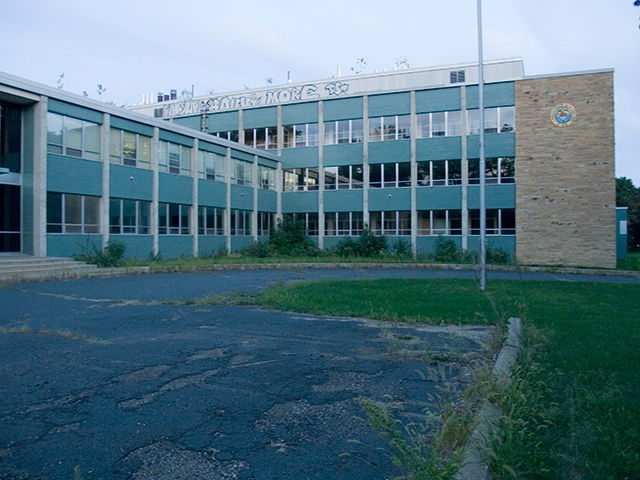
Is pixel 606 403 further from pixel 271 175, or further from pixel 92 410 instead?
pixel 271 175

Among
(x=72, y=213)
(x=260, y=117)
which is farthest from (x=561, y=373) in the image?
(x=260, y=117)

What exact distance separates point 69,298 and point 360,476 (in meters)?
11.1

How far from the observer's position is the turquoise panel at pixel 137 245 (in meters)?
22.7

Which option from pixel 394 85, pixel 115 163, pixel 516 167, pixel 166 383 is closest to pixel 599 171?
pixel 516 167

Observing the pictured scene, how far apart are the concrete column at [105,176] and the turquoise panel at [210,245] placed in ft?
22.3

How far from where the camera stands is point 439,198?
30.6 m

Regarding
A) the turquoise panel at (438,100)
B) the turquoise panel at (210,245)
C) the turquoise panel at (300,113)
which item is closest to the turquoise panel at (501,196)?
the turquoise panel at (438,100)

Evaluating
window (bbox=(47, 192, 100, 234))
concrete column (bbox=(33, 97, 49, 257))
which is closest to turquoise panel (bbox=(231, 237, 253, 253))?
window (bbox=(47, 192, 100, 234))

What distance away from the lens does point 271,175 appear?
35.3m

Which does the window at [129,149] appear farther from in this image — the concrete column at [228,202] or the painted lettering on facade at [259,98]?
the painted lettering on facade at [259,98]

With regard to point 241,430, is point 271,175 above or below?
above

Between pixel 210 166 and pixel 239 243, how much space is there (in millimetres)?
5552

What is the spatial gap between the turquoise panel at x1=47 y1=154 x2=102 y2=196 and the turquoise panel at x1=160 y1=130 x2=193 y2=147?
16.3ft

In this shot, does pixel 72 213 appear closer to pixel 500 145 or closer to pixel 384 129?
pixel 384 129
